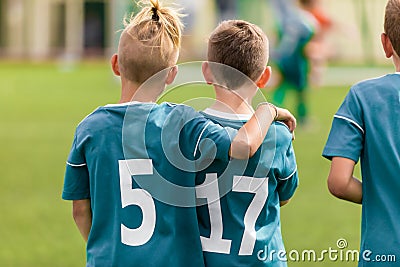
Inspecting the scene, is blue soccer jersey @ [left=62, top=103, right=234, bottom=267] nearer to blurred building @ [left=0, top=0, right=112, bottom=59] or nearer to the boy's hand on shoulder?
the boy's hand on shoulder

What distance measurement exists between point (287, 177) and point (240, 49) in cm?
48

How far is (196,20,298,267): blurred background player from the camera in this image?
3246mm

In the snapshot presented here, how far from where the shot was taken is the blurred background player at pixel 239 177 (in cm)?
325

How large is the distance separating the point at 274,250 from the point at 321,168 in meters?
7.19

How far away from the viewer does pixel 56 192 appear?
29.2ft

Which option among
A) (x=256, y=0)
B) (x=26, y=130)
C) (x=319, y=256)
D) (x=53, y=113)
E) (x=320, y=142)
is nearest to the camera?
(x=319, y=256)

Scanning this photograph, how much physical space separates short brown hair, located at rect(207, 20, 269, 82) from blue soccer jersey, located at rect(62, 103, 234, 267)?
0.78 feet

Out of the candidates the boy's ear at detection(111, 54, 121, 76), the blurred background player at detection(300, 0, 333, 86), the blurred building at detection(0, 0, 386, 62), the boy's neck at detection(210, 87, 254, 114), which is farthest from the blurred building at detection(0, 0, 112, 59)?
the boy's neck at detection(210, 87, 254, 114)

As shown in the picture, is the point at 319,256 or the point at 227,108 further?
the point at 319,256

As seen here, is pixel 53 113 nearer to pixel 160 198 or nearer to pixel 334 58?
pixel 160 198

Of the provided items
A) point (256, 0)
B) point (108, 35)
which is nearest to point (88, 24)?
point (108, 35)

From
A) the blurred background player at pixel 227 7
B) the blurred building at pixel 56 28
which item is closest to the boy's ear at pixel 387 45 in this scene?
the blurred background player at pixel 227 7

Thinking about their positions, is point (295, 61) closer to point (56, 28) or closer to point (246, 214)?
point (246, 214)

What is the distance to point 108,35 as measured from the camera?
136ft
